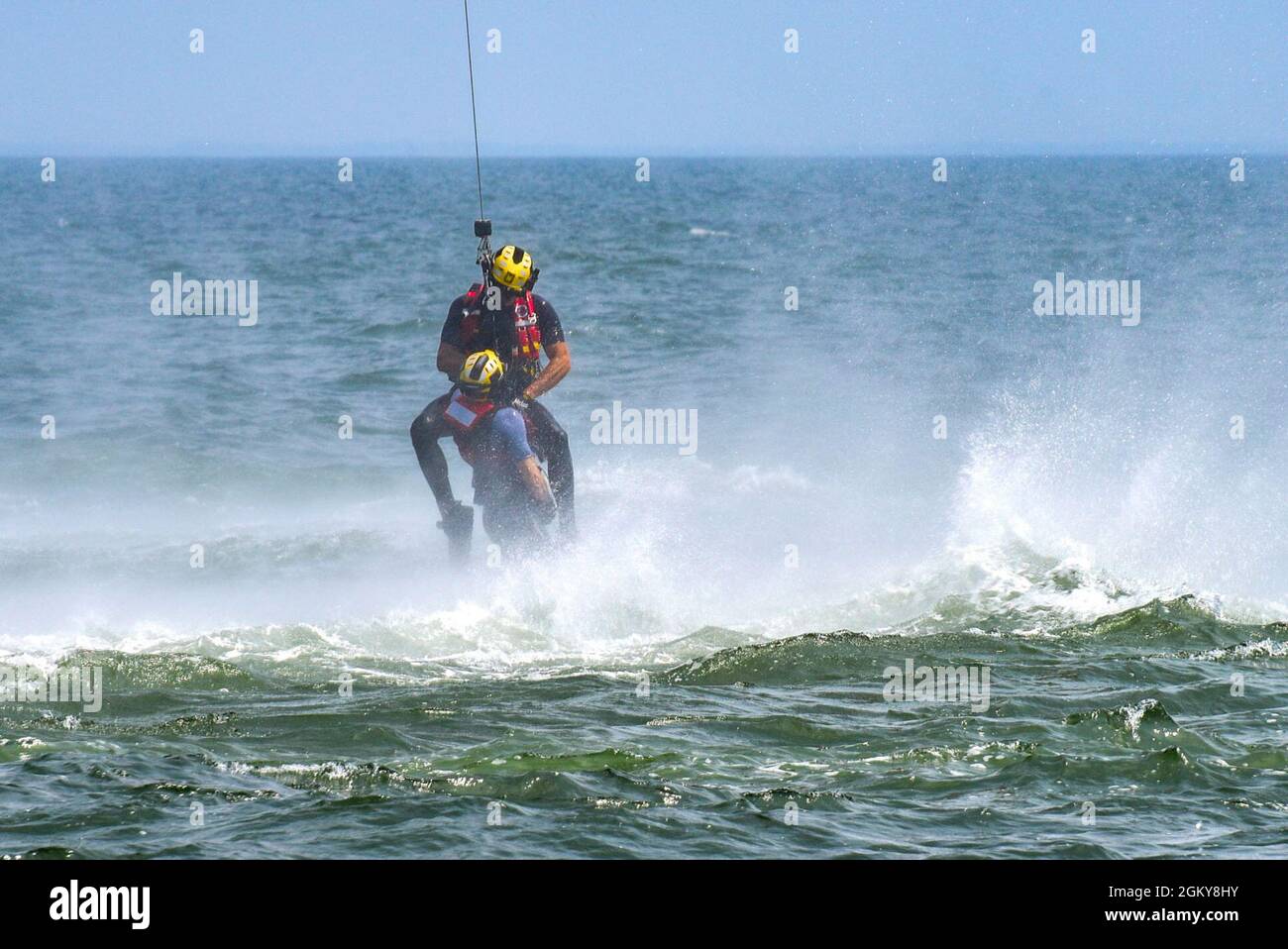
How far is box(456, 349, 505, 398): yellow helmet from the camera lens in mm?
10773

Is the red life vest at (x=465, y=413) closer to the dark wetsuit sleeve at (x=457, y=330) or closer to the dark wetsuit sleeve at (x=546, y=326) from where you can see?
the dark wetsuit sleeve at (x=457, y=330)

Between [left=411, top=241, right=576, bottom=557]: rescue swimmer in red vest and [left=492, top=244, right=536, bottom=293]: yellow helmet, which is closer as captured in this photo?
[left=492, top=244, right=536, bottom=293]: yellow helmet

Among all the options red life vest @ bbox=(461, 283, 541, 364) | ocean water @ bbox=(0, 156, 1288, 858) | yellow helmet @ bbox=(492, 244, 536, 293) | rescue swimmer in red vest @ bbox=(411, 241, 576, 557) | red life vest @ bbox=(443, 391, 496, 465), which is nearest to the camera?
ocean water @ bbox=(0, 156, 1288, 858)

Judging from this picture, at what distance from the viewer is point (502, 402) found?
11078 millimetres

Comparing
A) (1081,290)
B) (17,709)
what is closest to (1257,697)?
(17,709)

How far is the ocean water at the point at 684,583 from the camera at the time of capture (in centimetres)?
676

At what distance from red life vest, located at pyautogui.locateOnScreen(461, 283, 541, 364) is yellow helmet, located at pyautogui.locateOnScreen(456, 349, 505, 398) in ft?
0.61

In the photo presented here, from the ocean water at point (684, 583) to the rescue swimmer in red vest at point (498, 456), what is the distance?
0.98 feet

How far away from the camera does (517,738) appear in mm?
7828

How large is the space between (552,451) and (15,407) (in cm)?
1215

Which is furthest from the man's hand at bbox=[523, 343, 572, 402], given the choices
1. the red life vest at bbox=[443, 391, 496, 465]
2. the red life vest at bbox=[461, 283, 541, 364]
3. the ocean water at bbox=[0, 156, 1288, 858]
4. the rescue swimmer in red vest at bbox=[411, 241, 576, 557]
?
the ocean water at bbox=[0, 156, 1288, 858]

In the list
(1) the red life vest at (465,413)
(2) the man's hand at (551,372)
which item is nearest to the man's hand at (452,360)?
(1) the red life vest at (465,413)

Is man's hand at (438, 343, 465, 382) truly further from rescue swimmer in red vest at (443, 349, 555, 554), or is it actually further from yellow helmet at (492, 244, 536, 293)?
yellow helmet at (492, 244, 536, 293)

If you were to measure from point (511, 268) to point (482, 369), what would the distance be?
2.19 feet
